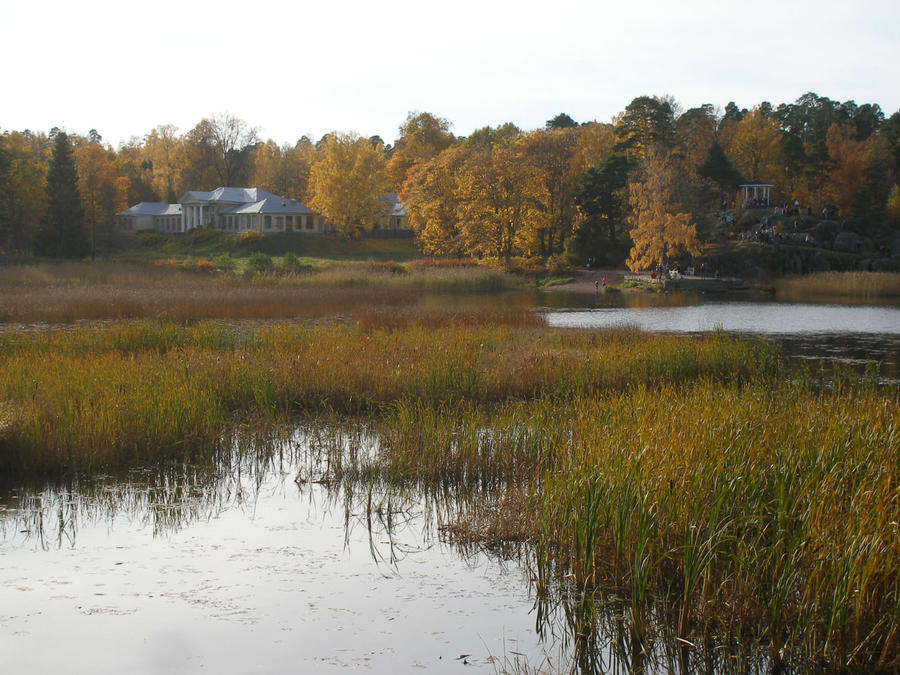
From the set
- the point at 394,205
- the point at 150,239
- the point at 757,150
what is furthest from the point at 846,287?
the point at 150,239

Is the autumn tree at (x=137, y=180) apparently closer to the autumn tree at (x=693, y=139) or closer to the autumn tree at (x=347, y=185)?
the autumn tree at (x=347, y=185)

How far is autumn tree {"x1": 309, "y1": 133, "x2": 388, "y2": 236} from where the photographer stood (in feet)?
234

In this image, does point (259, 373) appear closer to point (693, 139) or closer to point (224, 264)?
point (224, 264)

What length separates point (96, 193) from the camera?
70.0m

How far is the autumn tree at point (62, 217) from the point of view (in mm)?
56719

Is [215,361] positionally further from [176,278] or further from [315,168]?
[315,168]

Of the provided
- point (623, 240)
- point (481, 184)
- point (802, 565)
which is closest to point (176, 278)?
point (481, 184)

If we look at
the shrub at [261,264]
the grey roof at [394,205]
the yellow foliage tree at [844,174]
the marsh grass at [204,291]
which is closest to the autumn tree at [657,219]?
the marsh grass at [204,291]

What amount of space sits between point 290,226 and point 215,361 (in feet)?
216

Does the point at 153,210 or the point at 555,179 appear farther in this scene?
the point at 153,210

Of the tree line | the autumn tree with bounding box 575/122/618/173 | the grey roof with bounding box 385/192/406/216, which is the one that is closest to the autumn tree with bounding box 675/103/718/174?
the tree line

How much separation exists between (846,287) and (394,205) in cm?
4786

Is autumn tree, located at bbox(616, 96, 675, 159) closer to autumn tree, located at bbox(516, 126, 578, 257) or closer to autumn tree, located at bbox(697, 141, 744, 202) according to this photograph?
autumn tree, located at bbox(697, 141, 744, 202)

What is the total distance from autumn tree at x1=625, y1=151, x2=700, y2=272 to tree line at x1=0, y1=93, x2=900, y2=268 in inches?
3.7
